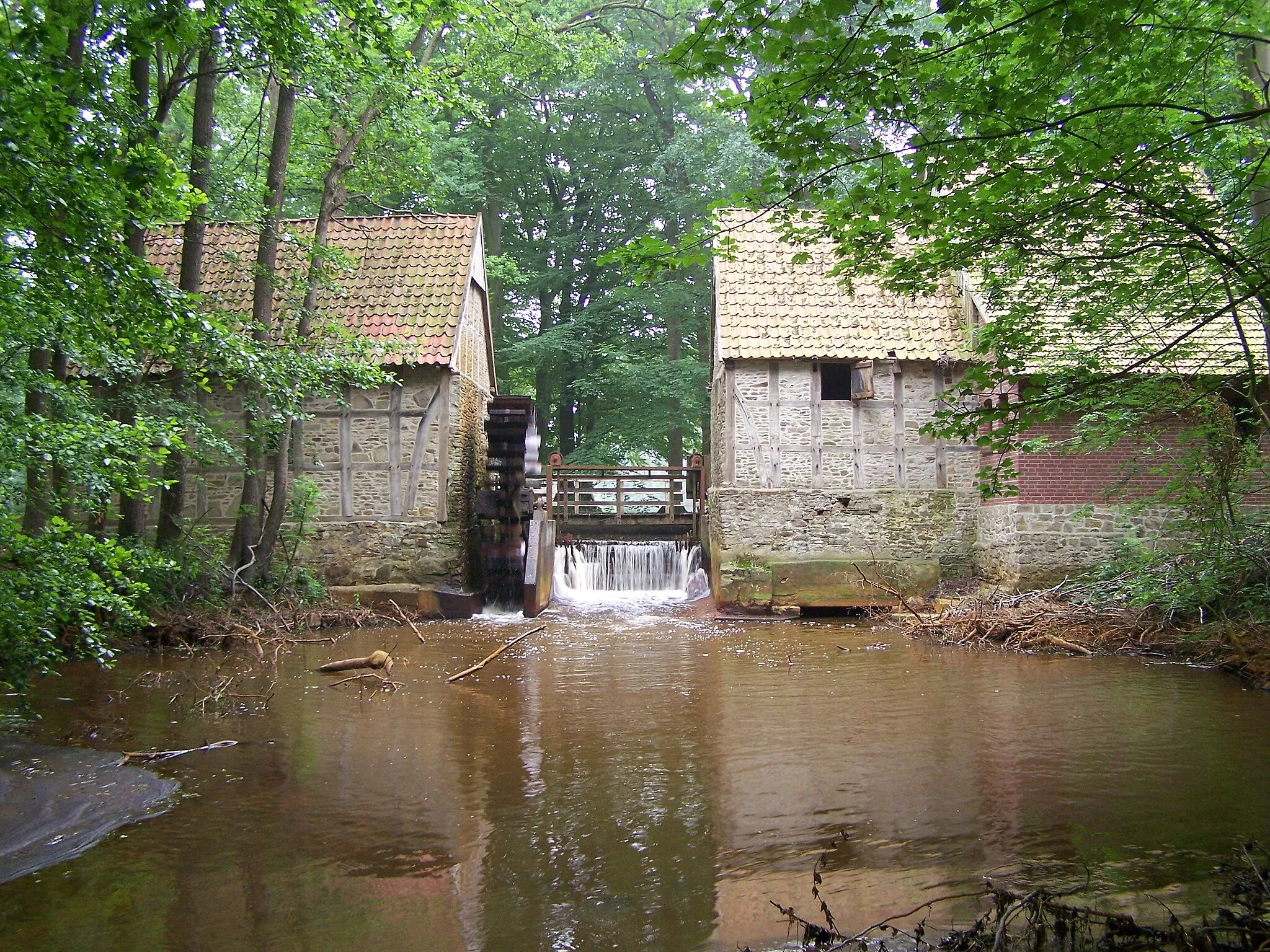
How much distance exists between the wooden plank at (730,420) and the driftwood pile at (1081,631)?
125 inches

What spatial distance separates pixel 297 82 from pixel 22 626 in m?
7.54

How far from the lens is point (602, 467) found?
16328 millimetres

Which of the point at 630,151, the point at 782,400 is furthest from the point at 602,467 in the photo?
the point at 630,151

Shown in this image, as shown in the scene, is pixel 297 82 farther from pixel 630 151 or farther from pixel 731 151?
pixel 630 151

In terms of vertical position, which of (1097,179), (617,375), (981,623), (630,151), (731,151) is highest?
(630,151)

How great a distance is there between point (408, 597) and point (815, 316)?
7251mm

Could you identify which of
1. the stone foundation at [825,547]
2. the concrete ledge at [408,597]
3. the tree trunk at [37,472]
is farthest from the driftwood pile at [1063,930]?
the concrete ledge at [408,597]

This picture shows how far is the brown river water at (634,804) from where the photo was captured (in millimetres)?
3338

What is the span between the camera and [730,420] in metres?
12.6

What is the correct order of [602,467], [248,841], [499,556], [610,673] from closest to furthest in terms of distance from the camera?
[248,841] → [610,673] → [499,556] → [602,467]

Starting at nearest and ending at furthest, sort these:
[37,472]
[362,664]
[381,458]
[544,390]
A: 1. [37,472]
2. [362,664]
3. [381,458]
4. [544,390]

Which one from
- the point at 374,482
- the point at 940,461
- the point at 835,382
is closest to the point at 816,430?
the point at 835,382

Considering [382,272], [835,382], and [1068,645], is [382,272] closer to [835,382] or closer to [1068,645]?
[835,382]

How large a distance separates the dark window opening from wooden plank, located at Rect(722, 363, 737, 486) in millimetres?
1398
